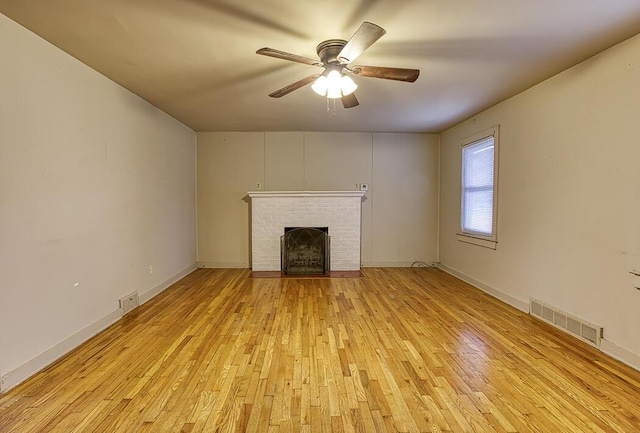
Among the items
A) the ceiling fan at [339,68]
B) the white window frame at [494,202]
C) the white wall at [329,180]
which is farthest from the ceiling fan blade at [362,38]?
the white wall at [329,180]

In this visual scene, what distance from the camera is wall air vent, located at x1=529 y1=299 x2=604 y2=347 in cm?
251

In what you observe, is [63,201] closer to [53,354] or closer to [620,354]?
[53,354]

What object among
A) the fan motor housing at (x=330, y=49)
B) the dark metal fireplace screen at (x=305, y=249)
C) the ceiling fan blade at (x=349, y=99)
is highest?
the fan motor housing at (x=330, y=49)

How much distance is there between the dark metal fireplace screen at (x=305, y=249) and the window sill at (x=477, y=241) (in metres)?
2.09

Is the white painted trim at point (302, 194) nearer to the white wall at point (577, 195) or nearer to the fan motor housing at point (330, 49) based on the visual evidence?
the white wall at point (577, 195)

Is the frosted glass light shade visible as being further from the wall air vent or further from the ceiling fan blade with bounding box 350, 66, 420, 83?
the wall air vent

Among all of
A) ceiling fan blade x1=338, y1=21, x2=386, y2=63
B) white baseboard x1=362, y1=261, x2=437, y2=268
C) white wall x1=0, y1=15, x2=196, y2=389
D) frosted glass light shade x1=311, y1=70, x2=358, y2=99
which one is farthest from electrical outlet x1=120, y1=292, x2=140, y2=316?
white baseboard x1=362, y1=261, x2=437, y2=268

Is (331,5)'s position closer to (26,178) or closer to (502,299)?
(26,178)

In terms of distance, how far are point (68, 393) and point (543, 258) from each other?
409 cm

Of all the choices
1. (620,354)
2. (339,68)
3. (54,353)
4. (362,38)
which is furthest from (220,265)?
(620,354)

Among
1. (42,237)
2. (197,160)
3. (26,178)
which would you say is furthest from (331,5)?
(197,160)

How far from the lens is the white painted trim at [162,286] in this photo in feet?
11.8

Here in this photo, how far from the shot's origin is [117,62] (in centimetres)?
266

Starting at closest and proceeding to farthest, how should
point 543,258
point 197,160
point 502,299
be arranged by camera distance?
point 543,258 < point 502,299 < point 197,160
